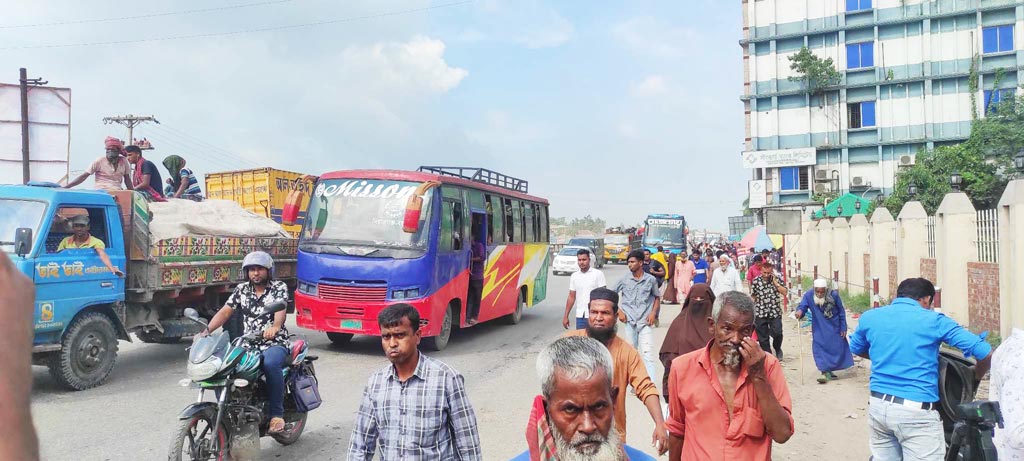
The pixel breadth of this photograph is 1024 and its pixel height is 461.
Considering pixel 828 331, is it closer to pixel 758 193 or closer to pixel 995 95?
pixel 758 193

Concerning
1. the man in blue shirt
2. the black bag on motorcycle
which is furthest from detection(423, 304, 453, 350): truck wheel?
the man in blue shirt

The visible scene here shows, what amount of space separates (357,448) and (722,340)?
1729 millimetres

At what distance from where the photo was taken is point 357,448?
Result: 315 centimetres

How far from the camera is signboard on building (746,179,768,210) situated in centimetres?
4188

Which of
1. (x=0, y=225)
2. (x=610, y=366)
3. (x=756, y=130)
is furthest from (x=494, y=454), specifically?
(x=756, y=130)

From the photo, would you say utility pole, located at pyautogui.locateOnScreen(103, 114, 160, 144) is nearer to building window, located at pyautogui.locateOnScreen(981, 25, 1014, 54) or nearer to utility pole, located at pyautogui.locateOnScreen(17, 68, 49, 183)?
utility pole, located at pyautogui.locateOnScreen(17, 68, 49, 183)

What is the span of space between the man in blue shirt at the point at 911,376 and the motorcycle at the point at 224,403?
4.13 m

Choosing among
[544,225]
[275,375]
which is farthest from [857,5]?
[275,375]

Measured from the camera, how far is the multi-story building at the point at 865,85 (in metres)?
37.9

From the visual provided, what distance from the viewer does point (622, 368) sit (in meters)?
3.90

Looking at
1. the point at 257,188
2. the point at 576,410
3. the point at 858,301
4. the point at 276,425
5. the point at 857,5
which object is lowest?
the point at 858,301

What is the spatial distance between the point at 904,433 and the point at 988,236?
8460 mm

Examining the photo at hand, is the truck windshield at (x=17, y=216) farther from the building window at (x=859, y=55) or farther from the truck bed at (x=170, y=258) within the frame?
the building window at (x=859, y=55)

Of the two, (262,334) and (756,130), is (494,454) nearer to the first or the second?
(262,334)
